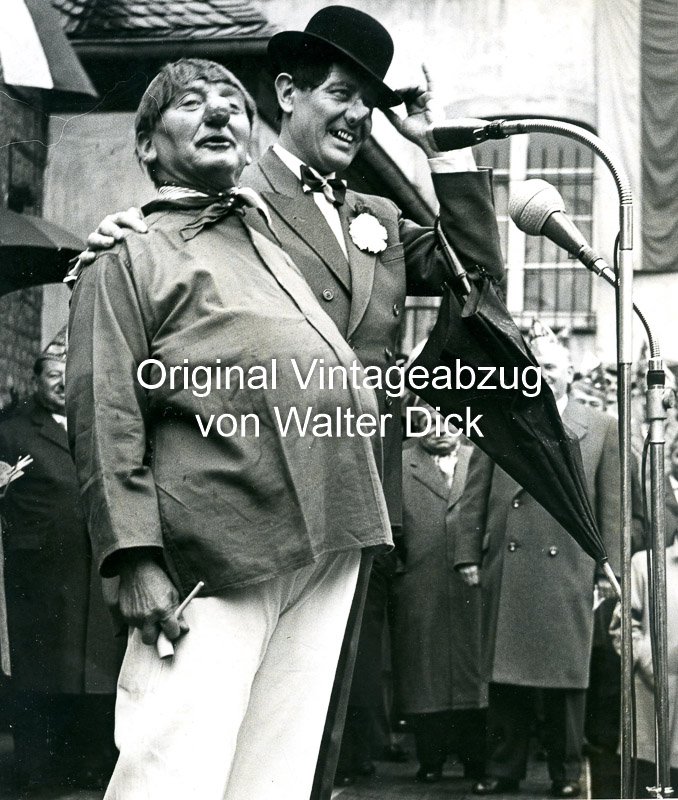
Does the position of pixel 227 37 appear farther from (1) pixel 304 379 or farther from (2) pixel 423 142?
(1) pixel 304 379

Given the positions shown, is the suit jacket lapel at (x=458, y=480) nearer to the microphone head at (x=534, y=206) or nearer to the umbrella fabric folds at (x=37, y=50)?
the microphone head at (x=534, y=206)

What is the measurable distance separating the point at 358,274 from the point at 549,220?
491 millimetres

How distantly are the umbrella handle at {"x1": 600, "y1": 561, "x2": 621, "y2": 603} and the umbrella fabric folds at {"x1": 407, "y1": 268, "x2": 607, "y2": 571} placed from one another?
388 millimetres

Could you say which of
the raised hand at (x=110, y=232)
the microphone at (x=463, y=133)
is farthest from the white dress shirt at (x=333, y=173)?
the raised hand at (x=110, y=232)

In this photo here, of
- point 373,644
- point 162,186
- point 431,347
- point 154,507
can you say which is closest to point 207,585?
point 154,507

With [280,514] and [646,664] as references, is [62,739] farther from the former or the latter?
[646,664]

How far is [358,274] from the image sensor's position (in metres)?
3.16

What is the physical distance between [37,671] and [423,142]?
6.68 feet

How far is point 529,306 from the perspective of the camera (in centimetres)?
400

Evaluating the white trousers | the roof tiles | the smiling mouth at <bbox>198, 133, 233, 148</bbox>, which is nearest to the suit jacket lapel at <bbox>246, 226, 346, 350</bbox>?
the smiling mouth at <bbox>198, 133, 233, 148</bbox>

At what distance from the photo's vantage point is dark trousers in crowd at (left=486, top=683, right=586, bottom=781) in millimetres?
3879

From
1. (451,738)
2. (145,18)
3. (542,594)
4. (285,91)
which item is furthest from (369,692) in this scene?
(145,18)

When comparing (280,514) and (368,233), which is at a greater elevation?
(368,233)

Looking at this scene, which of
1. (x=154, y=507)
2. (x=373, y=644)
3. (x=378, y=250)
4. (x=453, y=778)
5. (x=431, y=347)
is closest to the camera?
(x=154, y=507)
